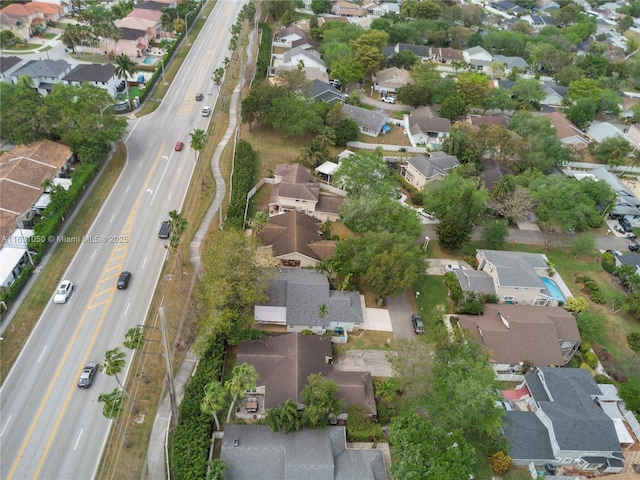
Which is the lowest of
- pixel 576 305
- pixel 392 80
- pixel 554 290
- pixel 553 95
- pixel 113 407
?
pixel 554 290

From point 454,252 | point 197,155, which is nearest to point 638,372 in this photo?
point 454,252

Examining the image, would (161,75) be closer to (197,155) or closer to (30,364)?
(197,155)

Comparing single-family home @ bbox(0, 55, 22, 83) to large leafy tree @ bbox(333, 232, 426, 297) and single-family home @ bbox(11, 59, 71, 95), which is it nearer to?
single-family home @ bbox(11, 59, 71, 95)

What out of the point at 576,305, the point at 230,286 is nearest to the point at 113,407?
the point at 230,286

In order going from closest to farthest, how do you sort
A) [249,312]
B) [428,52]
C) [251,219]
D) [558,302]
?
[249,312] < [558,302] < [251,219] < [428,52]

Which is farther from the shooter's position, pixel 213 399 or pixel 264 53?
pixel 264 53

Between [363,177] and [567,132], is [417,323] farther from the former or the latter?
[567,132]

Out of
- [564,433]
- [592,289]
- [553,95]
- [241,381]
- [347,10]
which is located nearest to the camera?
[241,381]

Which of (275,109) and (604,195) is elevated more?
(275,109)
